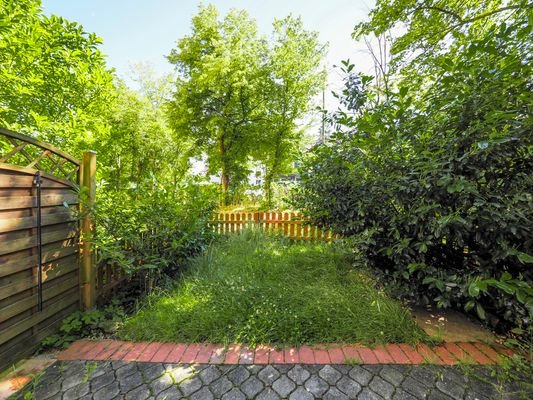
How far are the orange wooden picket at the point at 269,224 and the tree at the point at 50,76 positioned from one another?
9.05ft

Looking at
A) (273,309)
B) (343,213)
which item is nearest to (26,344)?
(273,309)

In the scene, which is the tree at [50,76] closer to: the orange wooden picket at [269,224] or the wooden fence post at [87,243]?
the wooden fence post at [87,243]

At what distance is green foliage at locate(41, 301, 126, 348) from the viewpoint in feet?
6.31

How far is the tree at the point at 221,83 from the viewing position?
27.1ft

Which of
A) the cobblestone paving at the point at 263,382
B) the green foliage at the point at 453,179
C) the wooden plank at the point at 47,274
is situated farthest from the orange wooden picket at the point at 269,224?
the cobblestone paving at the point at 263,382

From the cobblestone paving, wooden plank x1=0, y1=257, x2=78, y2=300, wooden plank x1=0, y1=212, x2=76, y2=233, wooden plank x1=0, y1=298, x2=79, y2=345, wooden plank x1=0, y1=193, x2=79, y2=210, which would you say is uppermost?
wooden plank x1=0, y1=193, x2=79, y2=210

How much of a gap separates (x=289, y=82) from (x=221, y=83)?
2.59 metres

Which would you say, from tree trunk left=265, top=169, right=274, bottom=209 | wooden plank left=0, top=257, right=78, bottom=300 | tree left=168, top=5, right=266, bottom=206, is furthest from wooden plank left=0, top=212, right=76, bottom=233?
tree left=168, top=5, right=266, bottom=206

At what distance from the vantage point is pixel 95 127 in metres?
2.67

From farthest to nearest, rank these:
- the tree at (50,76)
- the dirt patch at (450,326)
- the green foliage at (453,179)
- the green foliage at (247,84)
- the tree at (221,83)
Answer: the green foliage at (247,84), the tree at (221,83), the tree at (50,76), the dirt patch at (450,326), the green foliage at (453,179)

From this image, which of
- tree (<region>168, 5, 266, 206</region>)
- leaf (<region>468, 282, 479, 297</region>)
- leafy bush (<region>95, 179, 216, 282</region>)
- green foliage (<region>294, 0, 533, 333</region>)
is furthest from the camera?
tree (<region>168, 5, 266, 206</region>)

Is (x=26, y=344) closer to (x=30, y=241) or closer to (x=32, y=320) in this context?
(x=32, y=320)

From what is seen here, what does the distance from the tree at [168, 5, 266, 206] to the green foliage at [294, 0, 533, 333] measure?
23.0ft

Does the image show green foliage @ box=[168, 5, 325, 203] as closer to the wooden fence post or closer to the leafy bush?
the leafy bush
